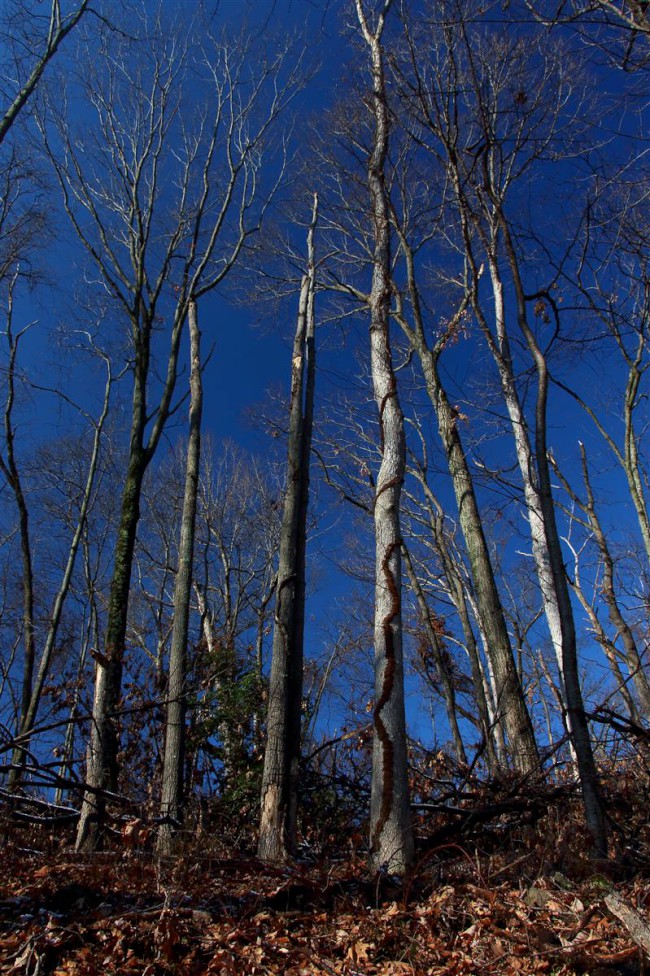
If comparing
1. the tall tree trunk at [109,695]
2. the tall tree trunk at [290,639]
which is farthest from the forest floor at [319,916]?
the tall tree trunk at [109,695]

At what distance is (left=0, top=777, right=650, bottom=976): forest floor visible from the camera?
242 cm

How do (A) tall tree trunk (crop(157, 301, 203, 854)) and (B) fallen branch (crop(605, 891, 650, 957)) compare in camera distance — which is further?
(A) tall tree trunk (crop(157, 301, 203, 854))

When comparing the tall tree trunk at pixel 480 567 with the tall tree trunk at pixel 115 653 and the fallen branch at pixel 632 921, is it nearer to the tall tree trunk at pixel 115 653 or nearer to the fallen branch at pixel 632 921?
the fallen branch at pixel 632 921

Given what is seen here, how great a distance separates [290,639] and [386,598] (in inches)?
51.6

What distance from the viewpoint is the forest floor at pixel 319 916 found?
2420 millimetres

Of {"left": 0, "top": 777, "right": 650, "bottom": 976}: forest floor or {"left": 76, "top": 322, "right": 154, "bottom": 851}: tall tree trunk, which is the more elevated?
{"left": 76, "top": 322, "right": 154, "bottom": 851}: tall tree trunk

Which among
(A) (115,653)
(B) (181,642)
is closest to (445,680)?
(B) (181,642)

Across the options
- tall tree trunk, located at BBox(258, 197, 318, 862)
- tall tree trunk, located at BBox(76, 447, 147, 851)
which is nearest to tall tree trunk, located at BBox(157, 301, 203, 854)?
tall tree trunk, located at BBox(76, 447, 147, 851)

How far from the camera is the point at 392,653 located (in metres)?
3.87

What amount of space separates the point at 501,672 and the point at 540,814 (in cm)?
194

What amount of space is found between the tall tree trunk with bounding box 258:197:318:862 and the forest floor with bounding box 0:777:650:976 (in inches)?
18.2

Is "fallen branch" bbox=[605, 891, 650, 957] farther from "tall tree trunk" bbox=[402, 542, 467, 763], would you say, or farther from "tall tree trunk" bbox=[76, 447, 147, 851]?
"tall tree trunk" bbox=[402, 542, 467, 763]

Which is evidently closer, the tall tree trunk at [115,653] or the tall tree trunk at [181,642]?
the tall tree trunk at [115,653]

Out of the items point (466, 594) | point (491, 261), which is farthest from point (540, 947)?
point (466, 594)
